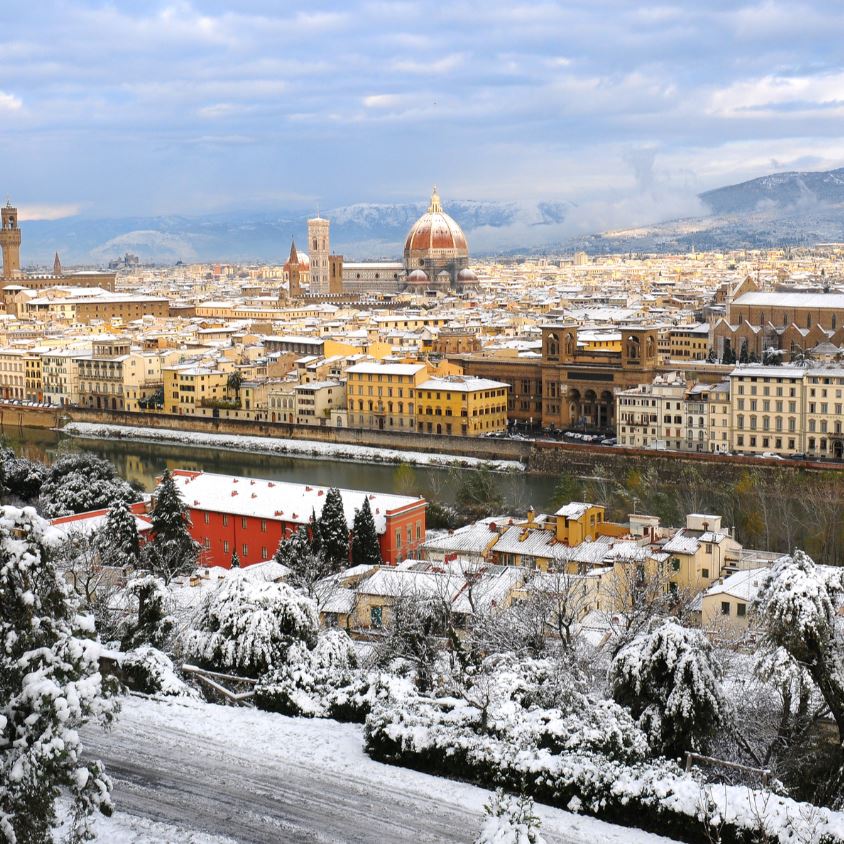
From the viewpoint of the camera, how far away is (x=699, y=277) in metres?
70.6

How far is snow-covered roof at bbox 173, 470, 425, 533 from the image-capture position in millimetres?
12156

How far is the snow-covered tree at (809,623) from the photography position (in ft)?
17.0

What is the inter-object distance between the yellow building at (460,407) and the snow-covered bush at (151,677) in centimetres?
1506

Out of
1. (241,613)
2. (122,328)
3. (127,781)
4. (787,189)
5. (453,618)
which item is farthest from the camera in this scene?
(787,189)

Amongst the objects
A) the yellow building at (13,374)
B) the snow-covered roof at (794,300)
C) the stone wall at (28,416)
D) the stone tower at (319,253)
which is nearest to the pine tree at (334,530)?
the stone wall at (28,416)

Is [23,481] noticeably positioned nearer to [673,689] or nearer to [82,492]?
[82,492]

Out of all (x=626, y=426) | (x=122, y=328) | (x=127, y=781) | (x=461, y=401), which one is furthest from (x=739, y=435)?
(x=122, y=328)

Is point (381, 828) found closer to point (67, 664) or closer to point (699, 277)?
point (67, 664)

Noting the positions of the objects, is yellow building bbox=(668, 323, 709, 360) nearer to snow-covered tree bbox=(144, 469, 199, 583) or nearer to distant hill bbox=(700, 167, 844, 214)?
snow-covered tree bbox=(144, 469, 199, 583)

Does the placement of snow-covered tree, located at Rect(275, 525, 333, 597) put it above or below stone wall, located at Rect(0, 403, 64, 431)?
above

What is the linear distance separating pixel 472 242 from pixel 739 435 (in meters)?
151

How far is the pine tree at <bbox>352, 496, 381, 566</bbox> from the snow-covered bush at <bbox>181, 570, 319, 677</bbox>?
4417 mm

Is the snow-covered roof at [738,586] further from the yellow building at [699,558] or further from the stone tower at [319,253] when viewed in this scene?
the stone tower at [319,253]

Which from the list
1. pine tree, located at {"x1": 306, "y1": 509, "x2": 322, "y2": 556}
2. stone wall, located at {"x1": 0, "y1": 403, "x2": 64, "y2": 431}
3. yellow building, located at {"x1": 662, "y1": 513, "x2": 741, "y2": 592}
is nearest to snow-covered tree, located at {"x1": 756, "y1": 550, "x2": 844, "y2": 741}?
yellow building, located at {"x1": 662, "y1": 513, "x2": 741, "y2": 592}
